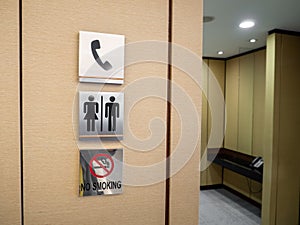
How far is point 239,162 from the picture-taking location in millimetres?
3729

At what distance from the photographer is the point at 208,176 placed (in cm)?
453

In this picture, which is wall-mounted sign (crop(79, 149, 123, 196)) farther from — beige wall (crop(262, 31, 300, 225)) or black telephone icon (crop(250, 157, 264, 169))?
black telephone icon (crop(250, 157, 264, 169))

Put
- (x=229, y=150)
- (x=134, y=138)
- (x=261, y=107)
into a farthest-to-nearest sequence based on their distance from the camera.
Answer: (x=229, y=150) < (x=261, y=107) < (x=134, y=138)

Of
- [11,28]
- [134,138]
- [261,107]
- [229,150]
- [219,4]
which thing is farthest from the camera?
[229,150]

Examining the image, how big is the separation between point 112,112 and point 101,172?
0.26m

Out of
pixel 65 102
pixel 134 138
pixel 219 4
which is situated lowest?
pixel 134 138

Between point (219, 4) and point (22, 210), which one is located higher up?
point (219, 4)

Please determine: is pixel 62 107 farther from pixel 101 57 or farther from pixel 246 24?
pixel 246 24

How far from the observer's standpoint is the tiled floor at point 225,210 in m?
3.23

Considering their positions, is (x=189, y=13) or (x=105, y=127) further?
(x=189, y=13)

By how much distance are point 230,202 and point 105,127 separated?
364 centimetres

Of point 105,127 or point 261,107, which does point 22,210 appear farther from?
point 261,107

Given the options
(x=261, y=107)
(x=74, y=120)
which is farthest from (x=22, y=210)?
(x=261, y=107)

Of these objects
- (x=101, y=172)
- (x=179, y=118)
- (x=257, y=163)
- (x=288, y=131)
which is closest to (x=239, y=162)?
(x=257, y=163)
